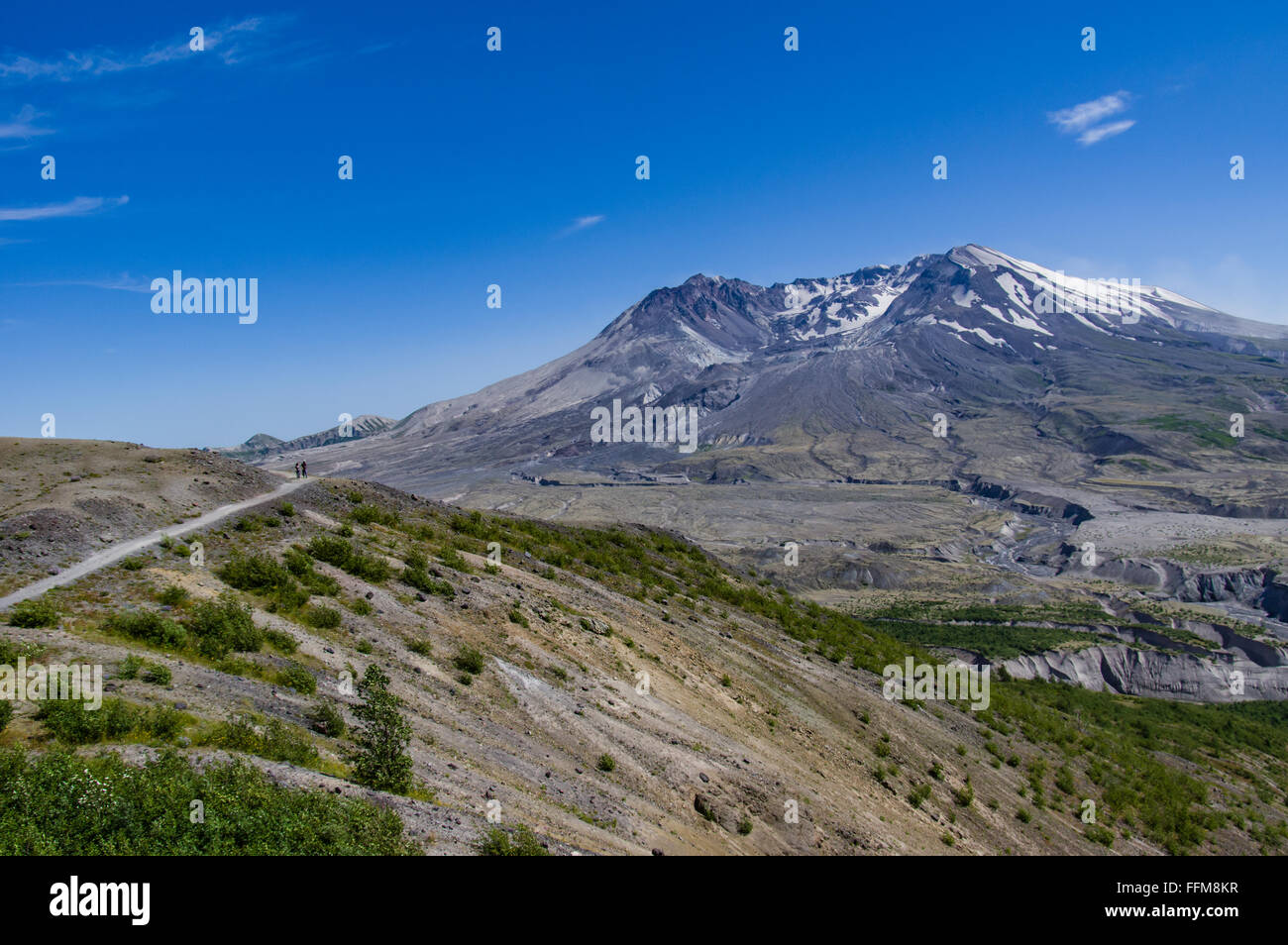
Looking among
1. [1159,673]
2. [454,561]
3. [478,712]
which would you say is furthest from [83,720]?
[1159,673]

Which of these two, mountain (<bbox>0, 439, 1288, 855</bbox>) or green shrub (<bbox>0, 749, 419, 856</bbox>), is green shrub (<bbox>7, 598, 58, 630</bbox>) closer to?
mountain (<bbox>0, 439, 1288, 855</bbox>)

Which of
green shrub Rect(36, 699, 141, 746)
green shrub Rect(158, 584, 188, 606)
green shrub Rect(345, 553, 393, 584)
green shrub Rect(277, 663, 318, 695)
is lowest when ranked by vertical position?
green shrub Rect(277, 663, 318, 695)

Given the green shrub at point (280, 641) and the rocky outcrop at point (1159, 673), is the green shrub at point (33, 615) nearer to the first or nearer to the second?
the green shrub at point (280, 641)

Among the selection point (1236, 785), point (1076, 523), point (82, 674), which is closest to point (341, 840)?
point (82, 674)

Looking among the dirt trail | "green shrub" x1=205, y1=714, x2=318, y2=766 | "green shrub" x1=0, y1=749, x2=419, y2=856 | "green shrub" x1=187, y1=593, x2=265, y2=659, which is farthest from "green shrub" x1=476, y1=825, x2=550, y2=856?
the dirt trail

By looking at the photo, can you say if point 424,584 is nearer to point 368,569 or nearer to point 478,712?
point 368,569
